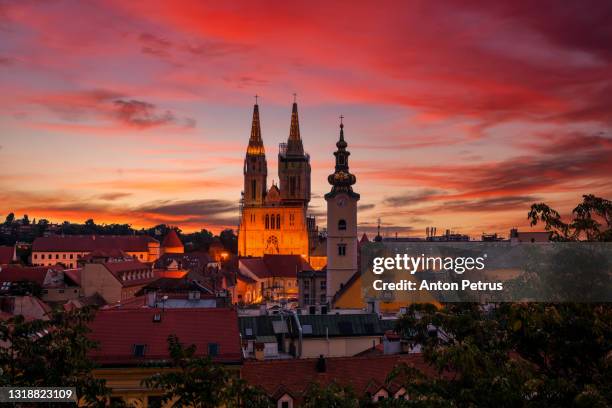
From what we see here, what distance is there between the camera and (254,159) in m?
193

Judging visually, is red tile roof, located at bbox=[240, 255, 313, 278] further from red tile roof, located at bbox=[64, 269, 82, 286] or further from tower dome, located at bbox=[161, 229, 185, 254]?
red tile roof, located at bbox=[64, 269, 82, 286]

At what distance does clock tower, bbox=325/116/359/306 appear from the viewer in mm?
83062

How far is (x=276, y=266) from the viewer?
14800cm

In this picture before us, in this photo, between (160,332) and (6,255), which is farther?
(6,255)

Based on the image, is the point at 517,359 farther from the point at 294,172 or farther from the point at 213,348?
the point at 294,172

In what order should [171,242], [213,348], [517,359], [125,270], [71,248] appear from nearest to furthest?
[517,359], [213,348], [125,270], [71,248], [171,242]

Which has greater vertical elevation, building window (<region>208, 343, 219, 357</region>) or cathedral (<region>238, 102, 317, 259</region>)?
cathedral (<region>238, 102, 317, 259</region>)

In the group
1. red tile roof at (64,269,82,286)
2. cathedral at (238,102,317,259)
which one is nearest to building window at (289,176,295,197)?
cathedral at (238,102,317,259)

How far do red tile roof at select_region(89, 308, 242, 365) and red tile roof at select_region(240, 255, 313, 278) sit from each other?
336 feet

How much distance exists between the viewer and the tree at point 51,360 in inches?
689

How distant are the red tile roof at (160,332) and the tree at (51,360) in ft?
53.2

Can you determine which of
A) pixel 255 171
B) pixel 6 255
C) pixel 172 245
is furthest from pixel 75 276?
pixel 255 171

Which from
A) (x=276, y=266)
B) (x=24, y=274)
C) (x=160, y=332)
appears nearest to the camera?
(x=160, y=332)

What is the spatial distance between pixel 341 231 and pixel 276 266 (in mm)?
65272
